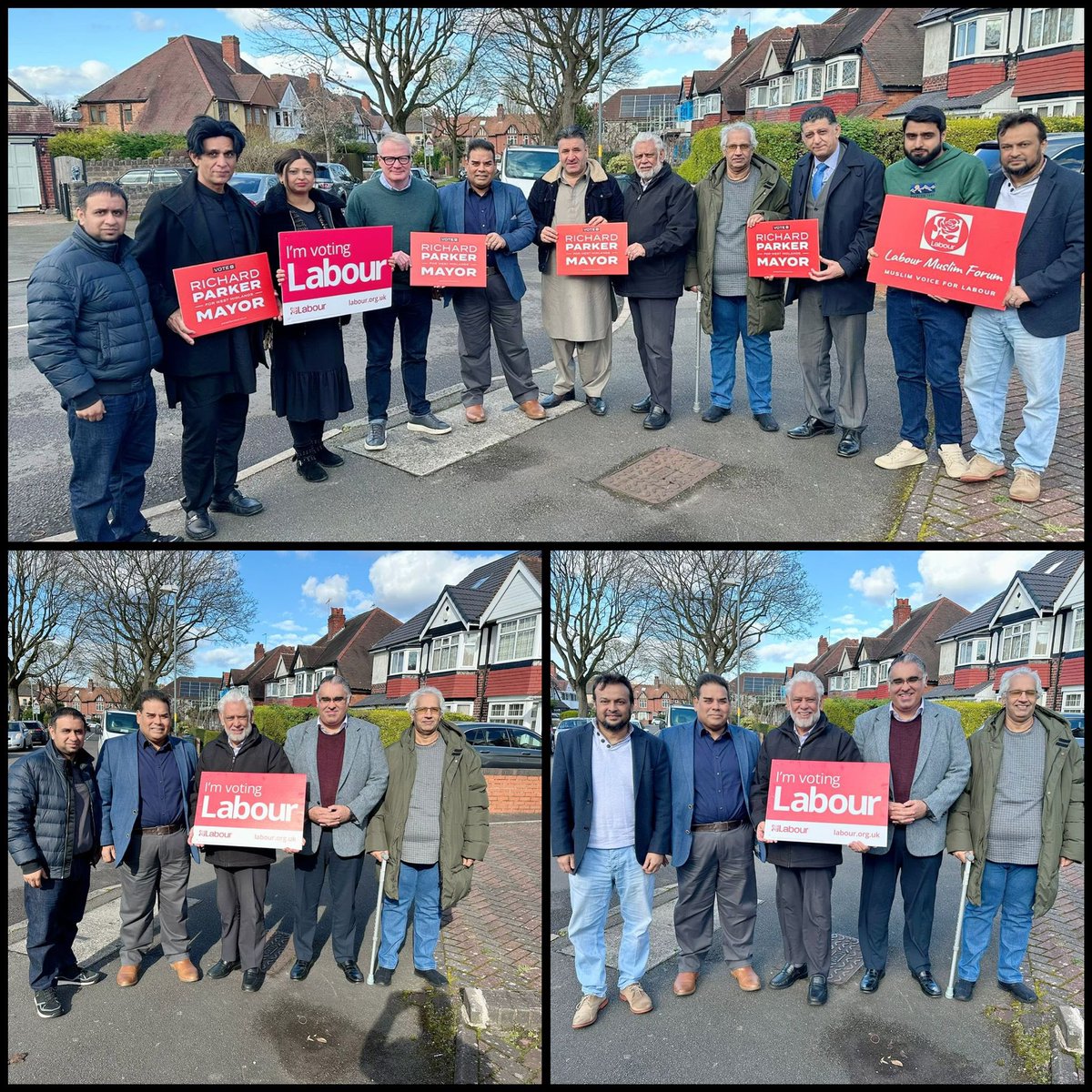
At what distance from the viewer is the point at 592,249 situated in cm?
798

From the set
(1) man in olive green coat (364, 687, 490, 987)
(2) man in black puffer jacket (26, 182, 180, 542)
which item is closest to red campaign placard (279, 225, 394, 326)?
(2) man in black puffer jacket (26, 182, 180, 542)

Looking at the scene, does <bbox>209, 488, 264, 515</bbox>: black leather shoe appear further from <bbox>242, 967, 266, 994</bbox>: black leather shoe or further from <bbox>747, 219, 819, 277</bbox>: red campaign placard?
<bbox>747, 219, 819, 277</bbox>: red campaign placard

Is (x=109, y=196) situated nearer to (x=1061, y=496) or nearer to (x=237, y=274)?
(x=237, y=274)

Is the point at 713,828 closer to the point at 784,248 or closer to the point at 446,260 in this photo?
the point at 784,248

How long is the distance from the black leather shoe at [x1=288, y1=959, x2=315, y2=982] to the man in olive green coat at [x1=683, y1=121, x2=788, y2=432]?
18.2 feet

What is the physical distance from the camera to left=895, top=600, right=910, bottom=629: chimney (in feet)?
56.7

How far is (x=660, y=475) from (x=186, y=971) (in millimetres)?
4733

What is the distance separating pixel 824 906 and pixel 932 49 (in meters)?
48.4

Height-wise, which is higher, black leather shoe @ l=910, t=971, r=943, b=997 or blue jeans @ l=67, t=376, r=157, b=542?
blue jeans @ l=67, t=376, r=157, b=542

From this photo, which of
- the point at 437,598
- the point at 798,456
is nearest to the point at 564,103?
the point at 437,598

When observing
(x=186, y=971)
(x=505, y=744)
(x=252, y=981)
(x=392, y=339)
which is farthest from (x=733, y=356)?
(x=505, y=744)

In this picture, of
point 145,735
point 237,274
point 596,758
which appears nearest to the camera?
point 596,758

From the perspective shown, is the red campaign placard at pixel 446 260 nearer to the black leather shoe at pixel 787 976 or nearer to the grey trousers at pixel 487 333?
the grey trousers at pixel 487 333

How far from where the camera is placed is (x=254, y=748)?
551cm
